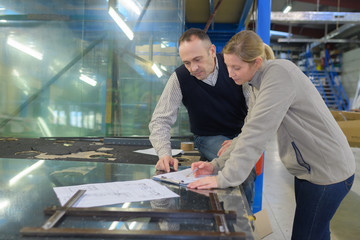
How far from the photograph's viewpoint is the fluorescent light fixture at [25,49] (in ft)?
15.6

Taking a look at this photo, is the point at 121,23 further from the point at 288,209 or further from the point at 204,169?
the point at 204,169

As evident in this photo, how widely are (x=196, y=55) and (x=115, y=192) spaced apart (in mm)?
1007

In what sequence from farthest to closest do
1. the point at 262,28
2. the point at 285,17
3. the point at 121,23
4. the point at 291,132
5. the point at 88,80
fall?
the point at 285,17 < the point at 88,80 < the point at 121,23 < the point at 262,28 < the point at 291,132

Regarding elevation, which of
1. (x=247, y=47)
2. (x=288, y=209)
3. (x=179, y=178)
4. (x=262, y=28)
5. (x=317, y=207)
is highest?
(x=262, y=28)

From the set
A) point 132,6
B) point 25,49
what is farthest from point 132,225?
point 25,49

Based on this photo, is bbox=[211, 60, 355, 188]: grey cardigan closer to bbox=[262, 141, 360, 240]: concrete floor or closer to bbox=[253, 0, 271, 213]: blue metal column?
bbox=[262, 141, 360, 240]: concrete floor

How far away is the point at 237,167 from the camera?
47.1 inches

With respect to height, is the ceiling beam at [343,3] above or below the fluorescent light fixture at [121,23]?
above

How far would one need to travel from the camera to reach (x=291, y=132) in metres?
1.30

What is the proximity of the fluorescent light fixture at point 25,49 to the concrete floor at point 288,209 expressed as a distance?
13.0ft

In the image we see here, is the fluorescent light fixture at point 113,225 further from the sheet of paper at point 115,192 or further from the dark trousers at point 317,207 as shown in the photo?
the dark trousers at point 317,207

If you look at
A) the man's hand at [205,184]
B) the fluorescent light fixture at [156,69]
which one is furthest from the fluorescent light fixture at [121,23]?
the man's hand at [205,184]

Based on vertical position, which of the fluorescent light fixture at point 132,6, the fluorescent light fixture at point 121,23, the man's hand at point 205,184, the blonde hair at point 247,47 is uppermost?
the fluorescent light fixture at point 132,6

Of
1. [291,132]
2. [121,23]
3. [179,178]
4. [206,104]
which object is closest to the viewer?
[291,132]
